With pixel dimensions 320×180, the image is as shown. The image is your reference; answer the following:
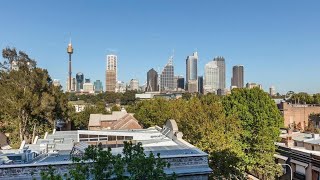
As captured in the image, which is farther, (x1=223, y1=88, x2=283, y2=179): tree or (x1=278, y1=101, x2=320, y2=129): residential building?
(x1=278, y1=101, x2=320, y2=129): residential building

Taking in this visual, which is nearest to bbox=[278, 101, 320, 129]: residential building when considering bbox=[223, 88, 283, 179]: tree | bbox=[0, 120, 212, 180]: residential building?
bbox=[223, 88, 283, 179]: tree

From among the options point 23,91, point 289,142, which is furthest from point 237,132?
point 23,91

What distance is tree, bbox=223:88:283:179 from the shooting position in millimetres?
36938

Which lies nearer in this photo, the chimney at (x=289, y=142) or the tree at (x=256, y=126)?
the tree at (x=256, y=126)

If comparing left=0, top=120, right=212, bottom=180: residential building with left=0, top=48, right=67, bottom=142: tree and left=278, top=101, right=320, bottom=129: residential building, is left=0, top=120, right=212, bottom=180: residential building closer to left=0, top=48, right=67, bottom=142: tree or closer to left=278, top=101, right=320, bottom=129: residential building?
left=0, top=48, right=67, bottom=142: tree

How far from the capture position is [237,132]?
36.2 metres

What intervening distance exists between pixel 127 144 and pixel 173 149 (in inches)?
379

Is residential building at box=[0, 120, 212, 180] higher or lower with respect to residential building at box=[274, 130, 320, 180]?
higher

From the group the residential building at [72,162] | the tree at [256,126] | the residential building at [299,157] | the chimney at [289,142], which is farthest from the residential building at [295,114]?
the residential building at [72,162]

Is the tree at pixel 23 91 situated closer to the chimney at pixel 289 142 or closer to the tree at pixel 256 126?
the tree at pixel 256 126

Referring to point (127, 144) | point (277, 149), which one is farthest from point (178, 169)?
point (277, 149)

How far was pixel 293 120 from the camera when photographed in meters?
70.9

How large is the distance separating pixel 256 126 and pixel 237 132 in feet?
15.2

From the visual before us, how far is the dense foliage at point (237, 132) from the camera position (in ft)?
103
